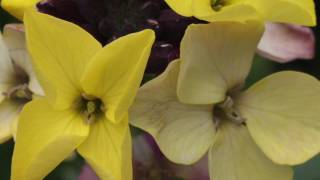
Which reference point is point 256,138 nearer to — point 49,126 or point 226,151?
point 226,151

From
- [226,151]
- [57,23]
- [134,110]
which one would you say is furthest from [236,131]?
[57,23]

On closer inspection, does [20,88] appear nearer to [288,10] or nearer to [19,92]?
[19,92]

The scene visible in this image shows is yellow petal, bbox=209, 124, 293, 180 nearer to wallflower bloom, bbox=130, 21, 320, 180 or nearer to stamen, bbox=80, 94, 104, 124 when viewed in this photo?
wallflower bloom, bbox=130, 21, 320, 180

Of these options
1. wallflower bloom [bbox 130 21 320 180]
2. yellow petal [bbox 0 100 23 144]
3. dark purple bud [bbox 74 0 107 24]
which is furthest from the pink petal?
yellow petal [bbox 0 100 23 144]

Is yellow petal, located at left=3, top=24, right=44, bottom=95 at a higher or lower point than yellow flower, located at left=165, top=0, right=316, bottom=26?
lower

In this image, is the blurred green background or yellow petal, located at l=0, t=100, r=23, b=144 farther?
the blurred green background

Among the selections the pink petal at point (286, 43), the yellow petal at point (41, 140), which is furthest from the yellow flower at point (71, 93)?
the pink petal at point (286, 43)

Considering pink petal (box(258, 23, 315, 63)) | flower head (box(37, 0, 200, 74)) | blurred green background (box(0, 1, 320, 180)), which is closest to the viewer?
flower head (box(37, 0, 200, 74))
